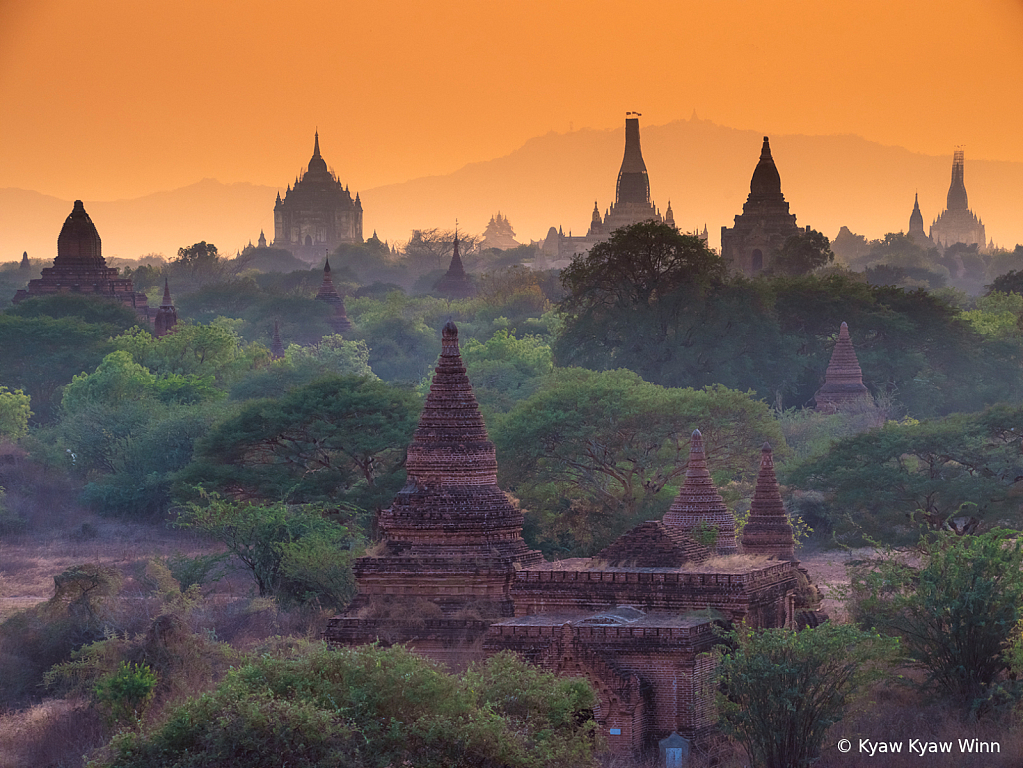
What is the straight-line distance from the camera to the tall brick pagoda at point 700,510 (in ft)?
111

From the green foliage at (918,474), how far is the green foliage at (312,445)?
8.99 metres

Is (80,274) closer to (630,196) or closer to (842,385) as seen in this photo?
(842,385)

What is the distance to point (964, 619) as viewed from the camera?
28.7 meters

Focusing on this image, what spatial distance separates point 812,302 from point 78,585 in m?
44.9

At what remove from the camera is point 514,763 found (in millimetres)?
21766

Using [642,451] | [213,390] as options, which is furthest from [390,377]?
[642,451]

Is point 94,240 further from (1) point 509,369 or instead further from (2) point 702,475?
(2) point 702,475

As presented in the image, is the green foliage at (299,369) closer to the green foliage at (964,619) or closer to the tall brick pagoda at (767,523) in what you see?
the tall brick pagoda at (767,523)

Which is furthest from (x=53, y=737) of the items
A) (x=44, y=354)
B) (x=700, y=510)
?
(x=44, y=354)

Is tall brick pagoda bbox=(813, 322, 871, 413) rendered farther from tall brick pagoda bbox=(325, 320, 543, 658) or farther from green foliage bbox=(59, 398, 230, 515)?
tall brick pagoda bbox=(325, 320, 543, 658)

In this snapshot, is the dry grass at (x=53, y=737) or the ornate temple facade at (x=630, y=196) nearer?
the dry grass at (x=53, y=737)

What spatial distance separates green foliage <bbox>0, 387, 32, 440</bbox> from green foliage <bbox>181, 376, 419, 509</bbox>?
18.0 meters

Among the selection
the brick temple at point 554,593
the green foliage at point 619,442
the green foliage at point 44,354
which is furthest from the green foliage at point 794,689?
the green foliage at point 44,354

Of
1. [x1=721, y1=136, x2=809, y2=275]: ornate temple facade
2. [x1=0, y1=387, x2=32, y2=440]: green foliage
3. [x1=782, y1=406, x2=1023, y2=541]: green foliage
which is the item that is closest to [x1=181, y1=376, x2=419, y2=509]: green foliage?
[x1=782, y1=406, x2=1023, y2=541]: green foliage
